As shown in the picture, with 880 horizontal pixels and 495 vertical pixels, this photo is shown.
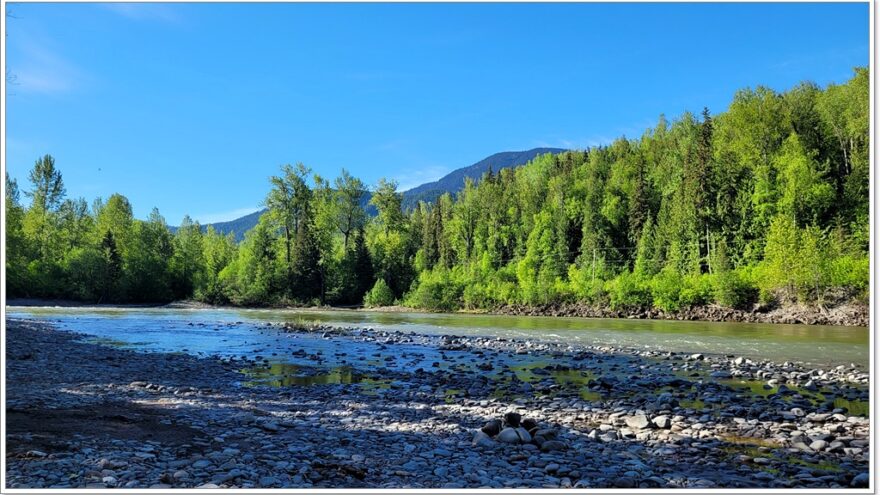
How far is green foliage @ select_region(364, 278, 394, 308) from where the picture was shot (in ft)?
263

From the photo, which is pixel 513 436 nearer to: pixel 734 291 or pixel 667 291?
pixel 734 291

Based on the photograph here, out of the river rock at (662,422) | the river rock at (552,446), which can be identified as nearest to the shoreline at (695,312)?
the river rock at (662,422)

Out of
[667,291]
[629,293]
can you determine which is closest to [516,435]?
[667,291]

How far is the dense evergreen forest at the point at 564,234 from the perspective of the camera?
56.1 m

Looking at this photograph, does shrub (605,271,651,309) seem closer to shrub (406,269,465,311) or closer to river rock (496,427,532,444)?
shrub (406,269,465,311)

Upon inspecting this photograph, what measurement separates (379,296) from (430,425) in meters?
72.2

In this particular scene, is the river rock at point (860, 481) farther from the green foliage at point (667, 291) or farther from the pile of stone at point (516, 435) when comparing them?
the green foliage at point (667, 291)

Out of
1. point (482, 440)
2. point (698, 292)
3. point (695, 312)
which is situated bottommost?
point (695, 312)

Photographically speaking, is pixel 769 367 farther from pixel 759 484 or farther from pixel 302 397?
pixel 302 397

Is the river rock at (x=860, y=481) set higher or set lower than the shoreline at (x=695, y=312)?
higher

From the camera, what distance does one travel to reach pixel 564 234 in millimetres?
81688

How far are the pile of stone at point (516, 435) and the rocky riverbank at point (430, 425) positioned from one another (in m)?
0.03

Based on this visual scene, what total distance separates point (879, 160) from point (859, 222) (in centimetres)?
5980

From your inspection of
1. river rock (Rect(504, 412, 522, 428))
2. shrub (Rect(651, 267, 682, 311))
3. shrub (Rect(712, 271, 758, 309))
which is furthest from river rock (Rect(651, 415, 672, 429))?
shrub (Rect(651, 267, 682, 311))
